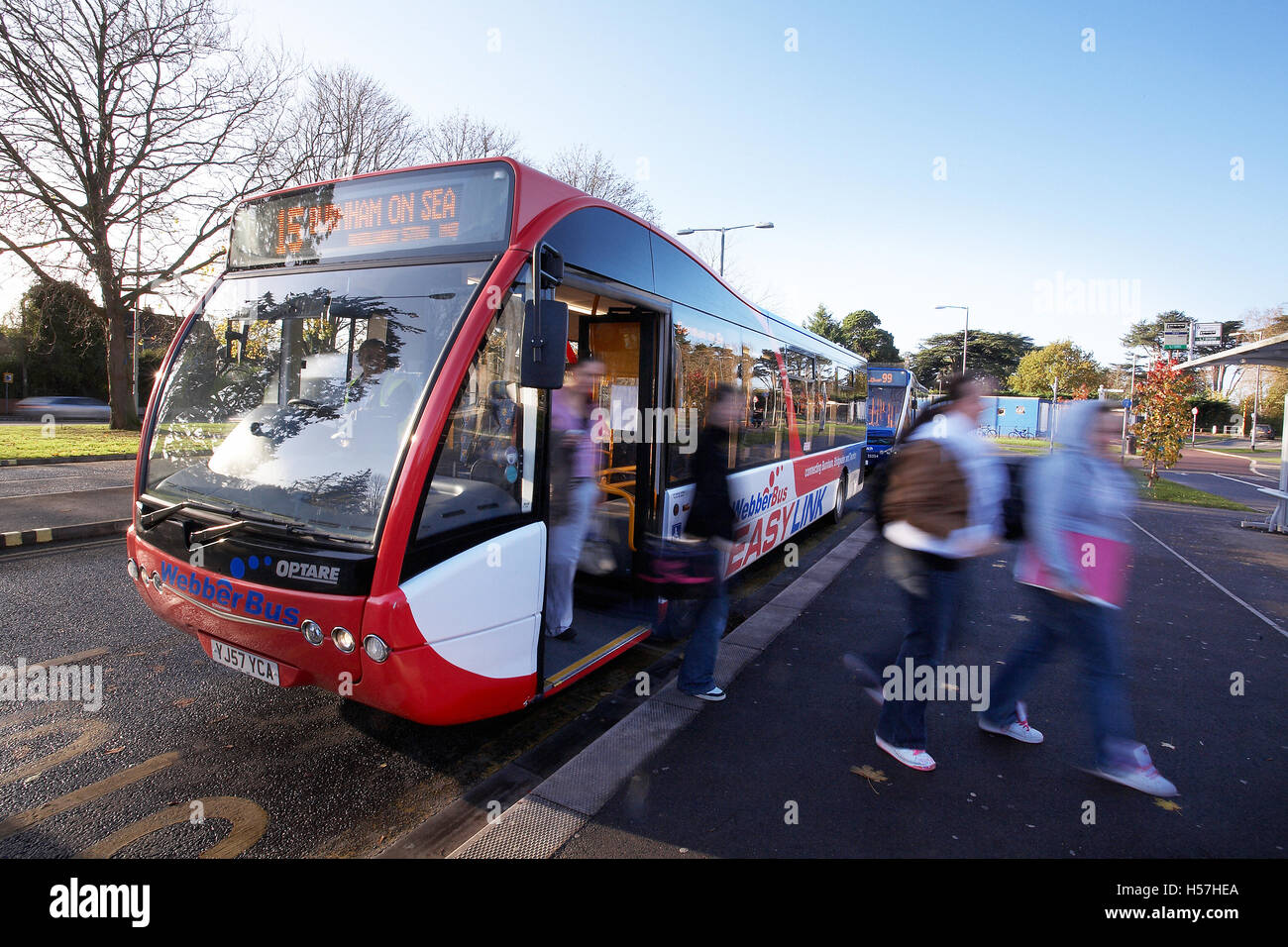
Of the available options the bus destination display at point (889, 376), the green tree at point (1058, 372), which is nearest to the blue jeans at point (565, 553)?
the bus destination display at point (889, 376)

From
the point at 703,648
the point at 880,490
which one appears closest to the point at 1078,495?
the point at 880,490

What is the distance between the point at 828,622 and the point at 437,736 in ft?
11.8

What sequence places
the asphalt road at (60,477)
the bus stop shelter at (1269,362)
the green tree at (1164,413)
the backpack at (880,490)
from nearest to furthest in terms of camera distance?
the backpack at (880,490) → the bus stop shelter at (1269,362) → the asphalt road at (60,477) → the green tree at (1164,413)

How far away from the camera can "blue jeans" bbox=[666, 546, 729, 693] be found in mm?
4379

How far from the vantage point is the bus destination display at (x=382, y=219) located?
11.6 ft

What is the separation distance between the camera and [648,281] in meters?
4.86

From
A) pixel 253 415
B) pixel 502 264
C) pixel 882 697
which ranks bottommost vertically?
pixel 882 697

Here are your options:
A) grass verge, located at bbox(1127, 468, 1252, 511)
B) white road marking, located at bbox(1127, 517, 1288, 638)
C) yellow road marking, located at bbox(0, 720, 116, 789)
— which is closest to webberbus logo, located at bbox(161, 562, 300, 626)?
yellow road marking, located at bbox(0, 720, 116, 789)

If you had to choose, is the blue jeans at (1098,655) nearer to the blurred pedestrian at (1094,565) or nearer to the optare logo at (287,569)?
the blurred pedestrian at (1094,565)

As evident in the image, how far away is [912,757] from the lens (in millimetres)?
3666

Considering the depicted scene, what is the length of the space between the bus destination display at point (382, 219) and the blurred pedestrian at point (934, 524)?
2.38 meters

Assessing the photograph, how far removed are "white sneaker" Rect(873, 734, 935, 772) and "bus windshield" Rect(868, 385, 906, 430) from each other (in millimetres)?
18436

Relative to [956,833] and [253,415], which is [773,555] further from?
[253,415]
